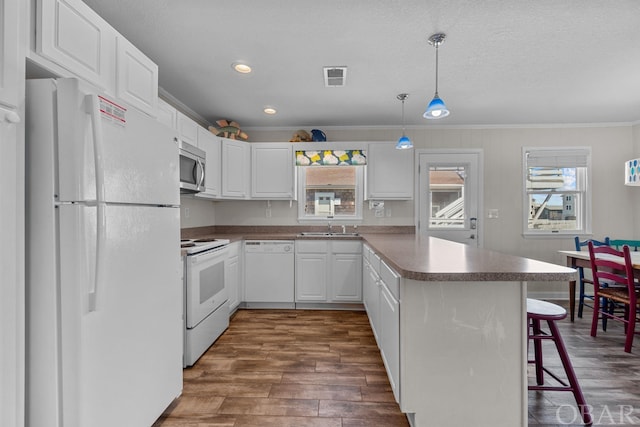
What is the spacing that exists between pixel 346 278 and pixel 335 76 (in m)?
2.18

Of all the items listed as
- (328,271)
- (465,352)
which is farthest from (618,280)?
(328,271)

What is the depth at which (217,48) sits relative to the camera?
230cm

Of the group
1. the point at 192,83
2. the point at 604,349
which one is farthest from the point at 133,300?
the point at 604,349

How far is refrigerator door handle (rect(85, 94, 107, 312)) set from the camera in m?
1.13

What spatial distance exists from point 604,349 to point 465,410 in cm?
198

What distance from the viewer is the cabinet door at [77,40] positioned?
1185 millimetres

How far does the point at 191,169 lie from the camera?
268 centimetres

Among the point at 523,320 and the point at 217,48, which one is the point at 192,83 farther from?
the point at 523,320

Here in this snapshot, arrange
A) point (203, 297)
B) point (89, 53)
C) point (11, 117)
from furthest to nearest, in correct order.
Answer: point (203, 297) → point (89, 53) → point (11, 117)

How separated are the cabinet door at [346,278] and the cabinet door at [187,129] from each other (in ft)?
6.52

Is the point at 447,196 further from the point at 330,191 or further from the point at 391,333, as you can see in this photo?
the point at 391,333

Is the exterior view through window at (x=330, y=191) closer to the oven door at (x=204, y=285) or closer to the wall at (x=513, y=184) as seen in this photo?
the wall at (x=513, y=184)

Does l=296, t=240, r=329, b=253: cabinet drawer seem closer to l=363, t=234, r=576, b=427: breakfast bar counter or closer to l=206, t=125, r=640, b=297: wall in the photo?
l=206, t=125, r=640, b=297: wall

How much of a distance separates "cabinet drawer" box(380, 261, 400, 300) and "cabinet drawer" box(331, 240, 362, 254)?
54.2 inches
